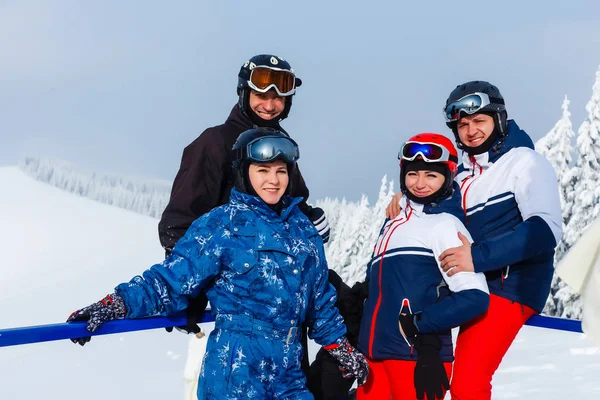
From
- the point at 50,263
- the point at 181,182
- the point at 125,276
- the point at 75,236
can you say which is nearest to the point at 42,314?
the point at 125,276

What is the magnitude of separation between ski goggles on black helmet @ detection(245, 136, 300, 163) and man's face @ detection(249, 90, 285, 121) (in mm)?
715

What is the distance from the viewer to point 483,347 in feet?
14.0

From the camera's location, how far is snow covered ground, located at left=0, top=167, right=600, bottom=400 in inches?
502

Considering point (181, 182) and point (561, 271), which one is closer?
point (561, 271)

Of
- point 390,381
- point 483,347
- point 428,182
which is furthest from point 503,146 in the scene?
point 390,381

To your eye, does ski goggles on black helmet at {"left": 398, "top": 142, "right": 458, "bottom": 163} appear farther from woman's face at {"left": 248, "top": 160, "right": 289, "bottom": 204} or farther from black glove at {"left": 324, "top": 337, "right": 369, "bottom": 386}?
black glove at {"left": 324, "top": 337, "right": 369, "bottom": 386}

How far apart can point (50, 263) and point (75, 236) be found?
8.86m

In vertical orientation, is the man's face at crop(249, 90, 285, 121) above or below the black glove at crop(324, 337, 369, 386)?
above

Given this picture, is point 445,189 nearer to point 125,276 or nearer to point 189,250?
point 189,250

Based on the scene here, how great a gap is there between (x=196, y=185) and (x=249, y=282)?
2.98 feet

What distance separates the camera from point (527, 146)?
4500 millimetres

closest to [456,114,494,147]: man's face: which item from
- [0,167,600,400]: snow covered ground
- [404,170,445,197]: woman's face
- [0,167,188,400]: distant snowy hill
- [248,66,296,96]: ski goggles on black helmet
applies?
→ [404,170,445,197]: woman's face

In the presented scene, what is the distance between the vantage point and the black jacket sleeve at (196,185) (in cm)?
428

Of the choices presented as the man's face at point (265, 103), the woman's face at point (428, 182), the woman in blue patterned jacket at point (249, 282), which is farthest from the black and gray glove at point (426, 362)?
the man's face at point (265, 103)
